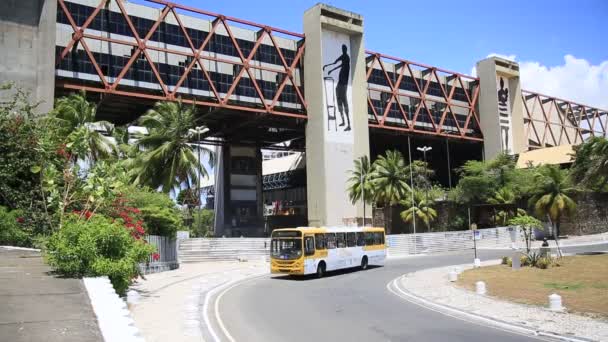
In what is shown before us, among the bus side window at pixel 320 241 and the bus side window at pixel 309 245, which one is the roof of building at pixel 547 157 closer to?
the bus side window at pixel 320 241

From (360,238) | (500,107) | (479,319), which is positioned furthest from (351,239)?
(500,107)

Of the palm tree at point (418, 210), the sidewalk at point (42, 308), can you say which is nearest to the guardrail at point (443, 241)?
the palm tree at point (418, 210)

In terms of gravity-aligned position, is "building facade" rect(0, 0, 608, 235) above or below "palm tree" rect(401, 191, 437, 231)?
above

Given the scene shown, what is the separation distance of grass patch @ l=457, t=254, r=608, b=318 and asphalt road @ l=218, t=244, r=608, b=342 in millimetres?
4054

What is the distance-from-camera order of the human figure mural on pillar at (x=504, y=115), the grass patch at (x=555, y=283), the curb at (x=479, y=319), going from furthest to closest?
the human figure mural on pillar at (x=504, y=115) < the grass patch at (x=555, y=283) < the curb at (x=479, y=319)

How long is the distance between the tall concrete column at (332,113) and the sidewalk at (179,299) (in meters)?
23.1

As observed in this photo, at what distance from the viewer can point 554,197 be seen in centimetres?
5781

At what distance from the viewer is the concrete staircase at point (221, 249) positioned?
39906mm

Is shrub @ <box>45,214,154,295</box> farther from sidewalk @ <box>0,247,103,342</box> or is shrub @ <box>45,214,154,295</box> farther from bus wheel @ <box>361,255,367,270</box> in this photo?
bus wheel @ <box>361,255,367,270</box>

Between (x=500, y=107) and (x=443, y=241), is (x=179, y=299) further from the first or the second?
(x=500, y=107)

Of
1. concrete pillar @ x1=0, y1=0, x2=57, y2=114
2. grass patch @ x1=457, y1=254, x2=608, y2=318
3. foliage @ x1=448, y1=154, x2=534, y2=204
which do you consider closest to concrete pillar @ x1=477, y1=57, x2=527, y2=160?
foliage @ x1=448, y1=154, x2=534, y2=204

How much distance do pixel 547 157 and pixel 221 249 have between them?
54.1m

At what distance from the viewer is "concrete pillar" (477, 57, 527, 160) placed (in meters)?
79.8

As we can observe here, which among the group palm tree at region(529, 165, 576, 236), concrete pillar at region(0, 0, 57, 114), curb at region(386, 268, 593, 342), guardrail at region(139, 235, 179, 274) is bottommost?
curb at region(386, 268, 593, 342)
